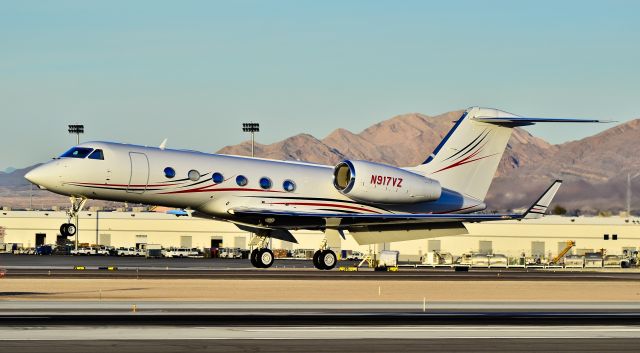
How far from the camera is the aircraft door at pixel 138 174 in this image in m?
53.9

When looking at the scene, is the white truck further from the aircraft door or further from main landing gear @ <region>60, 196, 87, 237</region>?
the aircraft door

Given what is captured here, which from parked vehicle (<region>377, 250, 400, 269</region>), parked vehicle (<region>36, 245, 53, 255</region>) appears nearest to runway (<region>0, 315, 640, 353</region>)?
parked vehicle (<region>377, 250, 400, 269</region>)

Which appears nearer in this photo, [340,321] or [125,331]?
[125,331]

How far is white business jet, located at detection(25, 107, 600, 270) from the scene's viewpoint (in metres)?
53.9

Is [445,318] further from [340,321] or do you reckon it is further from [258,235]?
[258,235]

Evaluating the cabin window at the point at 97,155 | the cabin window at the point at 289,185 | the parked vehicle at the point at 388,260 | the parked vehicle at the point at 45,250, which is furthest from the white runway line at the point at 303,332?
the parked vehicle at the point at 45,250

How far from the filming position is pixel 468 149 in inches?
2456

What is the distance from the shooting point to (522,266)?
8638 centimetres

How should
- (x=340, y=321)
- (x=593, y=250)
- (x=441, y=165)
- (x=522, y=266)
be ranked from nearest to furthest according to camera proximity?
(x=340, y=321), (x=441, y=165), (x=522, y=266), (x=593, y=250)

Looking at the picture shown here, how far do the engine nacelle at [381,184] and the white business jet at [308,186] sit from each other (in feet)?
0.18

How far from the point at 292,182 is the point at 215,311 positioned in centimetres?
2395

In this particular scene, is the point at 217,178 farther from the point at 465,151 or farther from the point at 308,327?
the point at 308,327

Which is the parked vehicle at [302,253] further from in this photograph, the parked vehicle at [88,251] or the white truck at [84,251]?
the white truck at [84,251]

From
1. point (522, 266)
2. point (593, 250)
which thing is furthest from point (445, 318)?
point (593, 250)
